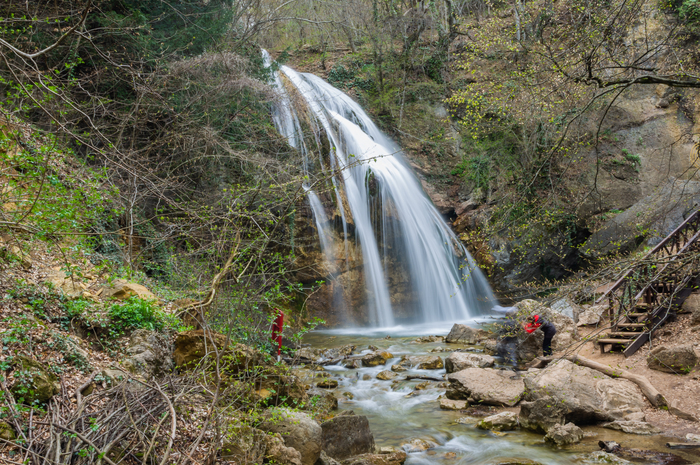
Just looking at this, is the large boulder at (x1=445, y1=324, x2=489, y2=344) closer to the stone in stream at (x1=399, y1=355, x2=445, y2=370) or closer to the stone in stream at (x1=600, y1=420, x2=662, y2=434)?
the stone in stream at (x1=399, y1=355, x2=445, y2=370)

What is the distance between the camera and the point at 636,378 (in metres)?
6.72

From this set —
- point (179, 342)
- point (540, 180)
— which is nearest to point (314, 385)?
point (179, 342)

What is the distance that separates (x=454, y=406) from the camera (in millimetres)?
6969

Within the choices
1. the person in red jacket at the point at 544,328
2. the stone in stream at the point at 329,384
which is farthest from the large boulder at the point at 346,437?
the person in red jacket at the point at 544,328

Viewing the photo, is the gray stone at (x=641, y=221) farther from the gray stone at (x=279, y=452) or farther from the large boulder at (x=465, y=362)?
the gray stone at (x=279, y=452)

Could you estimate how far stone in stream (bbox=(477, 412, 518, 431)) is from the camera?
19.9ft

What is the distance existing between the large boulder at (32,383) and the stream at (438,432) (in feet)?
13.2

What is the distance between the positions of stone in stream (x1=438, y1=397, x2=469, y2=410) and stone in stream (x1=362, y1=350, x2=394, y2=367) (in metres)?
2.52

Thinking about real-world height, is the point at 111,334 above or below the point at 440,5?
below

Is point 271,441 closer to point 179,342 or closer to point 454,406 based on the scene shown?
point 179,342

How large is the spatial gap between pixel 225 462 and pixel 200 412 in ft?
2.46

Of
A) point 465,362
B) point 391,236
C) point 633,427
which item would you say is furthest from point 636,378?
point 391,236

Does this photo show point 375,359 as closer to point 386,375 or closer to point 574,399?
point 386,375

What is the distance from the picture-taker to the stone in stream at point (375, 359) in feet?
31.1
